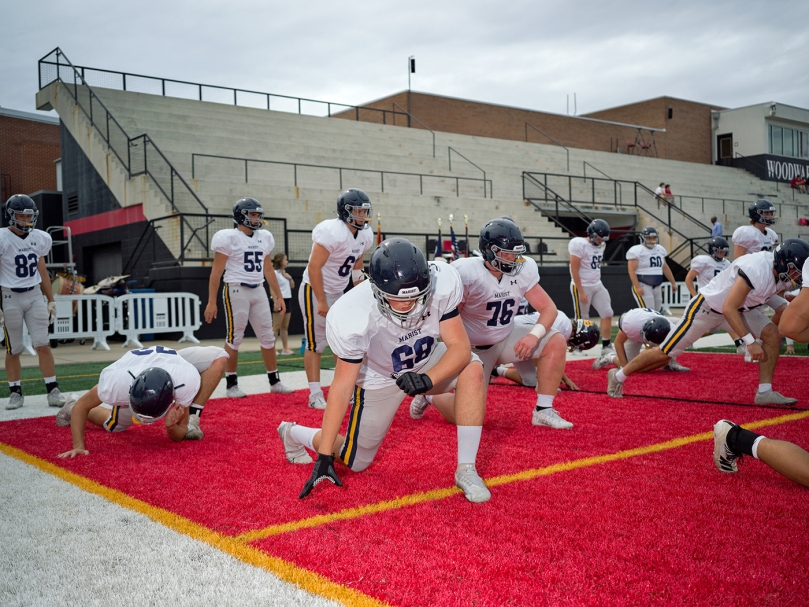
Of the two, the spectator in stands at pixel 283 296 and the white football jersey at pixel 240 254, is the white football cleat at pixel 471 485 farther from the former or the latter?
the spectator in stands at pixel 283 296

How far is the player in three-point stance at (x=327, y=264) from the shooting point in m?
6.36

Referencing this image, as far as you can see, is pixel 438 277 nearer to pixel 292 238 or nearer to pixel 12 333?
pixel 12 333

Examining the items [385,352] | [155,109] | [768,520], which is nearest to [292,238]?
[155,109]

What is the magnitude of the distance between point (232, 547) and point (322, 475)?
70cm

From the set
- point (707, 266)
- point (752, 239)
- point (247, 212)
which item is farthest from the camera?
point (707, 266)

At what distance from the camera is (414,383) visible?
3.41 metres

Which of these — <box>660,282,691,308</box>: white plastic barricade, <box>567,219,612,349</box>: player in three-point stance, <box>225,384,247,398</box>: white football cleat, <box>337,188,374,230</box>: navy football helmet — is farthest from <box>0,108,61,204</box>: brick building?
<box>337,188,374,230</box>: navy football helmet

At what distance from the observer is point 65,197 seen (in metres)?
22.6

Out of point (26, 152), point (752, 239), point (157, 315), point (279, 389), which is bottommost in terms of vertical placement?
point (279, 389)

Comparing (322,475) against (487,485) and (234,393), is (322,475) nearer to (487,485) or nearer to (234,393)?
(487,485)

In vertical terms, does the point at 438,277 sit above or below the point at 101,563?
above

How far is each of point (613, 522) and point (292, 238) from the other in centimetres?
1466

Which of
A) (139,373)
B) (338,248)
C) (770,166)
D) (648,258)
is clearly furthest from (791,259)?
(770,166)

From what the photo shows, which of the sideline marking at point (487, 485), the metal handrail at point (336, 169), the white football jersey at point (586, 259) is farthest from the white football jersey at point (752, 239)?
the metal handrail at point (336, 169)
